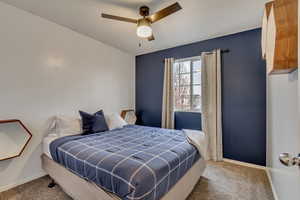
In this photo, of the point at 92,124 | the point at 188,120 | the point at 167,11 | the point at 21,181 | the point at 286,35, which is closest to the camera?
the point at 286,35

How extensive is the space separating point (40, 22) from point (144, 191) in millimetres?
2956

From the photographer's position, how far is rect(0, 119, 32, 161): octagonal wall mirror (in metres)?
1.98

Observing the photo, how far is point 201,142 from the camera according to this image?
7.15ft

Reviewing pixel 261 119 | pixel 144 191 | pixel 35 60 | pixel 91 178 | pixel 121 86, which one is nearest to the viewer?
pixel 144 191

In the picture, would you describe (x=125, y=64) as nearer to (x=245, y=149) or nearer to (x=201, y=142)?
(x=201, y=142)

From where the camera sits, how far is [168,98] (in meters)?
3.64

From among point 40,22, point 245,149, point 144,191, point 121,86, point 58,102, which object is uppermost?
point 40,22

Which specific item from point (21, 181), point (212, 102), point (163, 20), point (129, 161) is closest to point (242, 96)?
point (212, 102)

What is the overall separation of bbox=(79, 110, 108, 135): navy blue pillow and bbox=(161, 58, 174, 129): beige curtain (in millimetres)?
1508

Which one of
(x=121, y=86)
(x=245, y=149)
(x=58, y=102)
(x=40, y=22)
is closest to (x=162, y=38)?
(x=121, y=86)

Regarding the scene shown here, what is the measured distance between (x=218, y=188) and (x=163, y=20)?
9.04ft

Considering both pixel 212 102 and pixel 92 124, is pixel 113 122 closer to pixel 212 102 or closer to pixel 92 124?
pixel 92 124

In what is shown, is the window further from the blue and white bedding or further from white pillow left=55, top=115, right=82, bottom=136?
white pillow left=55, top=115, right=82, bottom=136

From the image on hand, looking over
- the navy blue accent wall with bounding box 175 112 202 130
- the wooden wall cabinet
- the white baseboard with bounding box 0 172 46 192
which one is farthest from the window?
the white baseboard with bounding box 0 172 46 192
